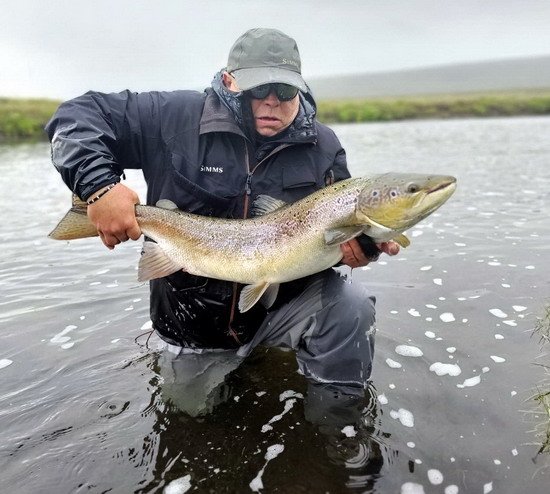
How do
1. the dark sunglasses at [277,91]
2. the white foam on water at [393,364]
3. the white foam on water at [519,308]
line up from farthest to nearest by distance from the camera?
the white foam on water at [519,308], the white foam on water at [393,364], the dark sunglasses at [277,91]

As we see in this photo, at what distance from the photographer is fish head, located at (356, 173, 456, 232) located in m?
3.15

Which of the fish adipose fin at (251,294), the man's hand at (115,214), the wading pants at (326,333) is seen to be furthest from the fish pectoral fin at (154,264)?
the wading pants at (326,333)

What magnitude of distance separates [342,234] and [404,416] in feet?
5.05

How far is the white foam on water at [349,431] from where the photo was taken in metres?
3.61

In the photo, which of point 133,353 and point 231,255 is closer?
point 231,255

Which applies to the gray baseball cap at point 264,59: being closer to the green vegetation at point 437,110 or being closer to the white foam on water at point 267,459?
the white foam on water at point 267,459

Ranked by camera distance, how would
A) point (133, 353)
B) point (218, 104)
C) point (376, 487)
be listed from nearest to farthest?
point (376, 487)
point (218, 104)
point (133, 353)

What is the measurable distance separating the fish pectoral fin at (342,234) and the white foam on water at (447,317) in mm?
2594

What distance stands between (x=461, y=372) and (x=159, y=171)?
3.04 metres

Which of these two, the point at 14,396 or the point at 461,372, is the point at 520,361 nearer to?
the point at 461,372

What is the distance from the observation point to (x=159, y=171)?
388cm

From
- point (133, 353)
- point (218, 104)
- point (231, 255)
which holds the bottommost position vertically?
point (133, 353)

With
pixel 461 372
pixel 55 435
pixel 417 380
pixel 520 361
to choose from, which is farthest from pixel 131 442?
pixel 520 361

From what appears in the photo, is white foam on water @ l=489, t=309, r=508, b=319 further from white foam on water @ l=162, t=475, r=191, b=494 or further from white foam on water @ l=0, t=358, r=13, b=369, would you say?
white foam on water @ l=0, t=358, r=13, b=369
